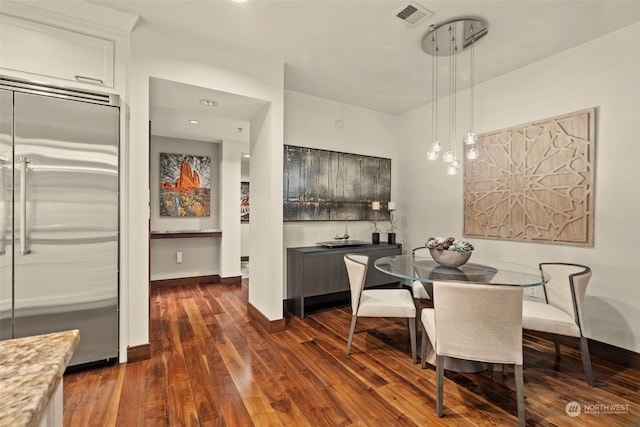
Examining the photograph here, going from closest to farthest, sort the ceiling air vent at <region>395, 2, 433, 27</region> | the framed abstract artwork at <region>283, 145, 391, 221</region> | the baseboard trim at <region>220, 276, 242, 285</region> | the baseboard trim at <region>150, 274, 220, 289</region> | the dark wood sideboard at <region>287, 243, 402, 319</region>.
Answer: the ceiling air vent at <region>395, 2, 433, 27</region> < the dark wood sideboard at <region>287, 243, 402, 319</region> < the framed abstract artwork at <region>283, 145, 391, 221</region> < the baseboard trim at <region>150, 274, 220, 289</region> < the baseboard trim at <region>220, 276, 242, 285</region>

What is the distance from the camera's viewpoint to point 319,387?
2.18 metres

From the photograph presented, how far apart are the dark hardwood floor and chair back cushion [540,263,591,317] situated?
527 mm

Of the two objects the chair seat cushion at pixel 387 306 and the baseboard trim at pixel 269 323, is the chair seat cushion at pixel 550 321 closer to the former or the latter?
the chair seat cushion at pixel 387 306

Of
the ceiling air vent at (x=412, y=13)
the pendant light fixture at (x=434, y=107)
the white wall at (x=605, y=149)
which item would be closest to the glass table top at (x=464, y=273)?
the white wall at (x=605, y=149)

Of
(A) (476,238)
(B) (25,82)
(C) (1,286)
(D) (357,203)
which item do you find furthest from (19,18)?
(A) (476,238)

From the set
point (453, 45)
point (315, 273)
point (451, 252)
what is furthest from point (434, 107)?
point (315, 273)

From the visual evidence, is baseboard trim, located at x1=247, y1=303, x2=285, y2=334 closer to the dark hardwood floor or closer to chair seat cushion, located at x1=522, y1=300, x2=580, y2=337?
the dark hardwood floor

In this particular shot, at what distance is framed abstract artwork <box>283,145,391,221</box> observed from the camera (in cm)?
396

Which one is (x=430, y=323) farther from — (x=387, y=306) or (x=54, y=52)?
(x=54, y=52)

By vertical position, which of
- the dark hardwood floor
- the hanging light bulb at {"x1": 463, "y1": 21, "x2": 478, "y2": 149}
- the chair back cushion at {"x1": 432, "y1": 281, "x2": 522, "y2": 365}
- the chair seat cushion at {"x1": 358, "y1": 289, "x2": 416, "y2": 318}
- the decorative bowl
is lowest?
the dark hardwood floor

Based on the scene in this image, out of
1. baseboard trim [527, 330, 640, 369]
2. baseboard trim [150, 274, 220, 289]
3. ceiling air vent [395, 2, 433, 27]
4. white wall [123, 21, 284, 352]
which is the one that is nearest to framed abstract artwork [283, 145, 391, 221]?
white wall [123, 21, 284, 352]

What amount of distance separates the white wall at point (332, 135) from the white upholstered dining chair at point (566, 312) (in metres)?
2.39

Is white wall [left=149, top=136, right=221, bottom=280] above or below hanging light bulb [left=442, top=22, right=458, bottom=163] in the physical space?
below

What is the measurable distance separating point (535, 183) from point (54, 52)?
14.6ft
